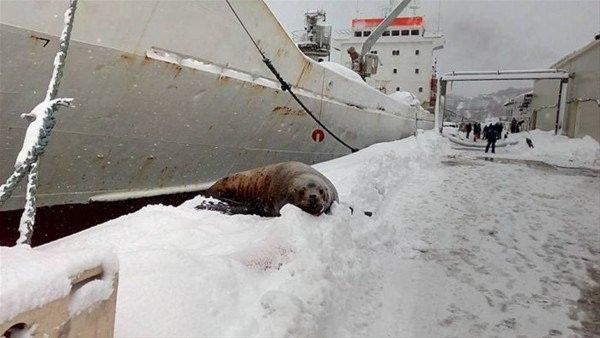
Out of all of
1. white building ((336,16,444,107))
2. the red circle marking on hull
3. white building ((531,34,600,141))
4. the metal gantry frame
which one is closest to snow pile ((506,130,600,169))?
white building ((531,34,600,141))

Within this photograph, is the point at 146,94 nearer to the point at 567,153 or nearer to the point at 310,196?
the point at 310,196

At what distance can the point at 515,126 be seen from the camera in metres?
34.9

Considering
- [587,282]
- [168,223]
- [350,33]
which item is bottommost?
[587,282]

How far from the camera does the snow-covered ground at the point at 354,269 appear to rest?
221 cm

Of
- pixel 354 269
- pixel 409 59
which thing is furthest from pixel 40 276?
pixel 409 59

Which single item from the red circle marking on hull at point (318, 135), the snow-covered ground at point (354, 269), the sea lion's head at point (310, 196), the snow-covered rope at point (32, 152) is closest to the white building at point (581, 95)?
the red circle marking on hull at point (318, 135)

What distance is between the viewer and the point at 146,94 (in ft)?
14.2

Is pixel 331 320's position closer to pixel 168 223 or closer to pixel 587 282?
pixel 168 223

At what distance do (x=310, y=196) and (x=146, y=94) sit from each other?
2000mm

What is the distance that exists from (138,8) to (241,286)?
9.66ft

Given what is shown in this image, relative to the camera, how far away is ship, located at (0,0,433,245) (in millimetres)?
3516

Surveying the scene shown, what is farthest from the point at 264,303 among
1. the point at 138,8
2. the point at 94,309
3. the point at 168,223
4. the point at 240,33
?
the point at 240,33

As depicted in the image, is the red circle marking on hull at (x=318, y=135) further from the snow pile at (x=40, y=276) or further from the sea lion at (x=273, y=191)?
the snow pile at (x=40, y=276)

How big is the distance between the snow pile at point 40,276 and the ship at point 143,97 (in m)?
2.78
